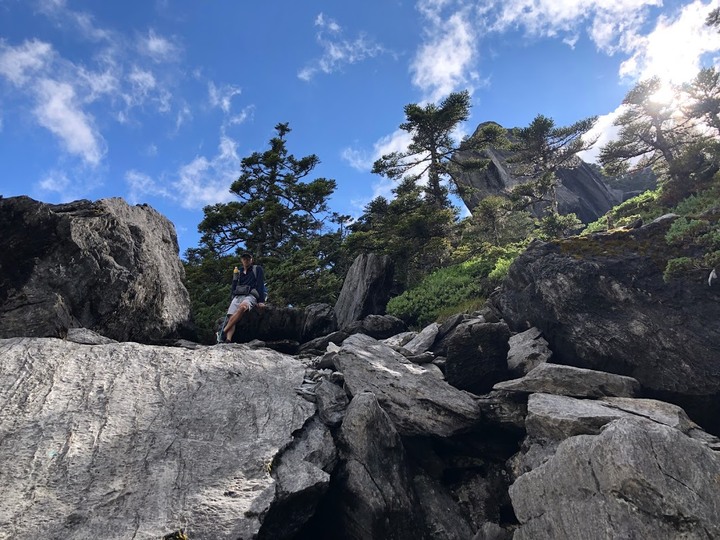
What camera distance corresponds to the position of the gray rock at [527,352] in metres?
9.82

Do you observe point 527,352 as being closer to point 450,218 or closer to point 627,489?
point 627,489

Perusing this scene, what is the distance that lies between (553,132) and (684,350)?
36.8 meters

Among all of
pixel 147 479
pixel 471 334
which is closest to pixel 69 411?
pixel 147 479

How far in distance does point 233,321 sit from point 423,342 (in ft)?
20.3

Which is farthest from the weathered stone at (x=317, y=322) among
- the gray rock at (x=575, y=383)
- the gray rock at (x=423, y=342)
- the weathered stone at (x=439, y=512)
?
the gray rock at (x=575, y=383)

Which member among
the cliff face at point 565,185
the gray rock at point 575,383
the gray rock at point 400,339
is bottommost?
the gray rock at point 575,383

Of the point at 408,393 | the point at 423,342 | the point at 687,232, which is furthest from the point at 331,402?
the point at 687,232

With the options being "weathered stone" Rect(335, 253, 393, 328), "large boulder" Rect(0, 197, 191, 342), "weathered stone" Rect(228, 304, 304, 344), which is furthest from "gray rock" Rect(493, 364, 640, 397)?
"weathered stone" Rect(335, 253, 393, 328)

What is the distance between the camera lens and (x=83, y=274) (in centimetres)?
1074

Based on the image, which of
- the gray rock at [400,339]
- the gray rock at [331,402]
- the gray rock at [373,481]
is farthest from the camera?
the gray rock at [400,339]

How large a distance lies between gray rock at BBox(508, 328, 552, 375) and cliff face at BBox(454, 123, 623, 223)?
43951 mm

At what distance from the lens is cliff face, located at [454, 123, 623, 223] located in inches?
2366

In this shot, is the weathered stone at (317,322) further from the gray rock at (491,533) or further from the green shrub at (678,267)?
the green shrub at (678,267)

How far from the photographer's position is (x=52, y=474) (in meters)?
5.65
